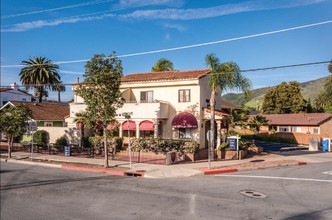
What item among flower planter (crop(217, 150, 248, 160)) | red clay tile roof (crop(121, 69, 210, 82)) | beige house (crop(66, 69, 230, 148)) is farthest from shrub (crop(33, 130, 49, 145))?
flower planter (crop(217, 150, 248, 160))

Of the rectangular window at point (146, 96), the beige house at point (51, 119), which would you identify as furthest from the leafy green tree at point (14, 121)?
the rectangular window at point (146, 96)

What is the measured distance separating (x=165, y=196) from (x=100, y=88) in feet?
33.9

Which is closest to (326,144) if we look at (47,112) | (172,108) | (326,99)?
(172,108)

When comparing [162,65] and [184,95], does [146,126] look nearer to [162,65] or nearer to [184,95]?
[184,95]

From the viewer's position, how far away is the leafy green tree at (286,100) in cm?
6469

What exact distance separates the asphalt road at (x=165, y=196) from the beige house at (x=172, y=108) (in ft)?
32.9

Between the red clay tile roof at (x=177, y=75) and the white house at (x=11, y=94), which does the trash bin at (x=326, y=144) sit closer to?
the red clay tile roof at (x=177, y=75)

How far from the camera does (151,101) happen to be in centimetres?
2872

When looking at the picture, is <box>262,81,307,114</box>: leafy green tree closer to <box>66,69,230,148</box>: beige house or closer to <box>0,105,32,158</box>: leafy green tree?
<box>66,69,230,148</box>: beige house

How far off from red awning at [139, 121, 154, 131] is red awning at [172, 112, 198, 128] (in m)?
2.13

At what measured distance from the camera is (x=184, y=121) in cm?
2719

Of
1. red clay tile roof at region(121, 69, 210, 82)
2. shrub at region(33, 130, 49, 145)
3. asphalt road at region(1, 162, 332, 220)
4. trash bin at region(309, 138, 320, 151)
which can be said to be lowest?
asphalt road at region(1, 162, 332, 220)

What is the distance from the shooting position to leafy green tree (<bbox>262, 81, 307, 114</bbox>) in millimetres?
64688

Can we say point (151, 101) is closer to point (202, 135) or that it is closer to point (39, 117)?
point (202, 135)
